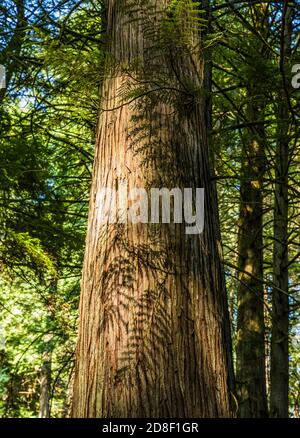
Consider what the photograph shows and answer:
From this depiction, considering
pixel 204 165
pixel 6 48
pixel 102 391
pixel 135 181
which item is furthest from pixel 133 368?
pixel 6 48

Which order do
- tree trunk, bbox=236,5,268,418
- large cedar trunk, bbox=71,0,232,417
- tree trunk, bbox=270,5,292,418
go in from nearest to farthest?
large cedar trunk, bbox=71,0,232,417 < tree trunk, bbox=270,5,292,418 < tree trunk, bbox=236,5,268,418

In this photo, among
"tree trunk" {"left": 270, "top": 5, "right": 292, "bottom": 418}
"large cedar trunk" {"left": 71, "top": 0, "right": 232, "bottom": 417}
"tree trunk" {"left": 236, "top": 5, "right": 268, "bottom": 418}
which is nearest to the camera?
"large cedar trunk" {"left": 71, "top": 0, "right": 232, "bottom": 417}

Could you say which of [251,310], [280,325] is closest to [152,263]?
[280,325]

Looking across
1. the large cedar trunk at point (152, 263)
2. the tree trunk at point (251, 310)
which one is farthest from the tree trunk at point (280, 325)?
the large cedar trunk at point (152, 263)

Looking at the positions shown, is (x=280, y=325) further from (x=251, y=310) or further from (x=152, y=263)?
(x=152, y=263)

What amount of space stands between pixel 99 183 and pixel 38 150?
307 cm

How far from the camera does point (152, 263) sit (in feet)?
7.08

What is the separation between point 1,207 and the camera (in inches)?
210

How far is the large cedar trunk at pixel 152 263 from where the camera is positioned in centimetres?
201

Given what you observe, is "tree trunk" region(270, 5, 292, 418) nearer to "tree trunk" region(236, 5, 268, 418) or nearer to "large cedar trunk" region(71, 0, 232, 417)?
"tree trunk" region(236, 5, 268, 418)

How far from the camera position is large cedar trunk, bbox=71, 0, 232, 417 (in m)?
2.01

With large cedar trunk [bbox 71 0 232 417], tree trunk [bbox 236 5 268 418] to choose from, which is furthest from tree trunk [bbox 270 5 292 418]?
large cedar trunk [bbox 71 0 232 417]

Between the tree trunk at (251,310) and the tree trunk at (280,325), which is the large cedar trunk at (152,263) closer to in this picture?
the tree trunk at (280,325)

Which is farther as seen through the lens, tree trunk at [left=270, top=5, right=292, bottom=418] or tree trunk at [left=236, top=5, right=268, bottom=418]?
tree trunk at [left=236, top=5, right=268, bottom=418]
